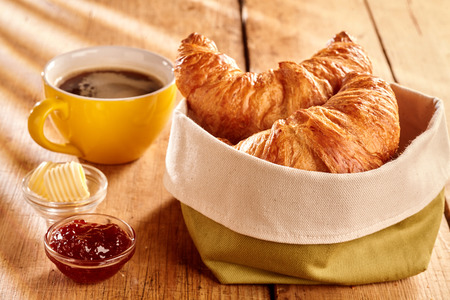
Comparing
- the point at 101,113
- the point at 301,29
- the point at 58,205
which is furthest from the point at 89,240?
the point at 301,29

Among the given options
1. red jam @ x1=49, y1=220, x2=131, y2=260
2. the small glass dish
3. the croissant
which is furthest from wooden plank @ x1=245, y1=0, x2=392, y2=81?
red jam @ x1=49, y1=220, x2=131, y2=260

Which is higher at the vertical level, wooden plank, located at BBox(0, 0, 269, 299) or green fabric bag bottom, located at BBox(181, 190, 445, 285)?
green fabric bag bottom, located at BBox(181, 190, 445, 285)

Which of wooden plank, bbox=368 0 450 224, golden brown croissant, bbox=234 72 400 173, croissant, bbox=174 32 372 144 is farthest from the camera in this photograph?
wooden plank, bbox=368 0 450 224

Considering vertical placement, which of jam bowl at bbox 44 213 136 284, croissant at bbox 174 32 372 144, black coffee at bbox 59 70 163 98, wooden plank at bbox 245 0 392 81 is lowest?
wooden plank at bbox 245 0 392 81

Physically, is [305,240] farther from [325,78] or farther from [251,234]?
[325,78]

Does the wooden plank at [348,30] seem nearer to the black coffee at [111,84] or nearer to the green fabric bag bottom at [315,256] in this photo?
the black coffee at [111,84]

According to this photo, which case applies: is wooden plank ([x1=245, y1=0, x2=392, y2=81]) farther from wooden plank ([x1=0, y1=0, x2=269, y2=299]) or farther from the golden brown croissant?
the golden brown croissant

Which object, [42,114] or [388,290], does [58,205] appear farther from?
[388,290]
